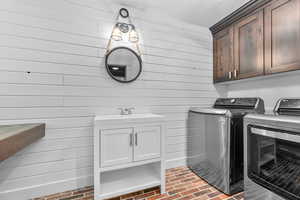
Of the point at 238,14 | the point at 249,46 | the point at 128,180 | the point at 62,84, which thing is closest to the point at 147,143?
the point at 128,180

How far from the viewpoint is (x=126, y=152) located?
5.03 feet

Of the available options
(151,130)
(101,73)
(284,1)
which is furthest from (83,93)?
(284,1)

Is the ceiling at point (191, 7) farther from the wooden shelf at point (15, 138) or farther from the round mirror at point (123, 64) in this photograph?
the wooden shelf at point (15, 138)

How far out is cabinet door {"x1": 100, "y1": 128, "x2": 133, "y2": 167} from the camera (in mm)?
1453

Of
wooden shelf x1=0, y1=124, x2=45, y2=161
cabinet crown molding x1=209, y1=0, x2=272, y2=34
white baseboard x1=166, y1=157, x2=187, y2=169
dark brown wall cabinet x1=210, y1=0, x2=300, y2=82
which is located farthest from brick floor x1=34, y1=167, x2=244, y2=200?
cabinet crown molding x1=209, y1=0, x2=272, y2=34

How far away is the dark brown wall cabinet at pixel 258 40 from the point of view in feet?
4.88

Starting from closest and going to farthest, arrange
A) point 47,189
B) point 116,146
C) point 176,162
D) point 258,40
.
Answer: point 116,146 → point 47,189 → point 258,40 → point 176,162

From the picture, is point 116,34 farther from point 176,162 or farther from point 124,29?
point 176,162

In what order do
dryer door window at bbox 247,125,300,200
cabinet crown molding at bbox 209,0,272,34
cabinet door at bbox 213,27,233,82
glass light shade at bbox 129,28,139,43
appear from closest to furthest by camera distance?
dryer door window at bbox 247,125,300,200 → cabinet crown molding at bbox 209,0,272,34 → glass light shade at bbox 129,28,139,43 → cabinet door at bbox 213,27,233,82

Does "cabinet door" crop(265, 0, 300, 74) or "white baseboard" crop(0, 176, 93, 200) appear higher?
"cabinet door" crop(265, 0, 300, 74)

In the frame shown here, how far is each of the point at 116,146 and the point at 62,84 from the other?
101 centimetres

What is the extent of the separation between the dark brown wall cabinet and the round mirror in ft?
4.74

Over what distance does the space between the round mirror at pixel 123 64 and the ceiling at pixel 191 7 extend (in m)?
0.66

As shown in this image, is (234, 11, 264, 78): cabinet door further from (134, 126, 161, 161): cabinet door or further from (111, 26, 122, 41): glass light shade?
(111, 26, 122, 41): glass light shade
